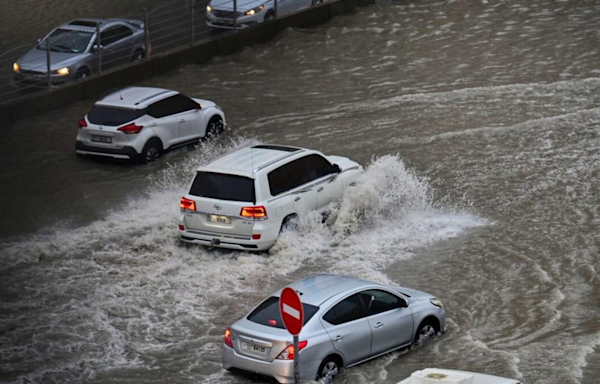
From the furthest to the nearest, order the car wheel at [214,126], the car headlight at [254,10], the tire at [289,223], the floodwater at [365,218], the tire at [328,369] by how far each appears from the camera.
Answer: the car headlight at [254,10], the car wheel at [214,126], the tire at [289,223], the floodwater at [365,218], the tire at [328,369]

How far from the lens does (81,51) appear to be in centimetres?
2856

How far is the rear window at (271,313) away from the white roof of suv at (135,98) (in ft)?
34.6

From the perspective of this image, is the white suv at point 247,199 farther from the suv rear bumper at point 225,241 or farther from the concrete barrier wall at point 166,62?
the concrete barrier wall at point 166,62

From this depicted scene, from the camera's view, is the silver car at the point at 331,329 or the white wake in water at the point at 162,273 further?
the white wake in water at the point at 162,273

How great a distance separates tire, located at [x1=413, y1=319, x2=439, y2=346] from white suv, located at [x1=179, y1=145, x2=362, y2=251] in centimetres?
406

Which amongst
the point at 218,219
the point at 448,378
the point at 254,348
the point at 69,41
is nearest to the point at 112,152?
the point at 218,219

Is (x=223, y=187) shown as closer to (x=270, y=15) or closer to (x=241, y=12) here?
(x=241, y=12)

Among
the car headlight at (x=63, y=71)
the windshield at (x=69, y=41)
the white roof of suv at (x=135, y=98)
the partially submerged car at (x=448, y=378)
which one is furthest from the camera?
the windshield at (x=69, y=41)

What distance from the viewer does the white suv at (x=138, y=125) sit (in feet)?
76.2

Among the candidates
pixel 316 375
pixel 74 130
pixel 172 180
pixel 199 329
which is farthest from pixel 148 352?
pixel 74 130

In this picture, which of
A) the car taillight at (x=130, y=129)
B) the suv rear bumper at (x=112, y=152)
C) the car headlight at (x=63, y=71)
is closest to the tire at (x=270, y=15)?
the car headlight at (x=63, y=71)

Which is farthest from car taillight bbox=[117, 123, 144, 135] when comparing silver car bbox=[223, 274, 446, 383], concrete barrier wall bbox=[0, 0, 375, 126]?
silver car bbox=[223, 274, 446, 383]

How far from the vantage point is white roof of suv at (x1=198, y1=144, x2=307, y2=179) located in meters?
18.4

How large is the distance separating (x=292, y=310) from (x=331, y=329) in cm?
182
